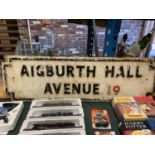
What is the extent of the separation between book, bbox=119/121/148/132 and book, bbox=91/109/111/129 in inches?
2.1

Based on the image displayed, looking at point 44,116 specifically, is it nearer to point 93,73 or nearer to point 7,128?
point 7,128

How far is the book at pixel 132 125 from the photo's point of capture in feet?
2.07

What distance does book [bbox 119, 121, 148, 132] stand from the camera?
0.63 metres

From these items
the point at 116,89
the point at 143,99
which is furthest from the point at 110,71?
the point at 143,99

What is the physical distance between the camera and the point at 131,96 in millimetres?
843

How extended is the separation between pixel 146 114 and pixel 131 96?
0.15 m

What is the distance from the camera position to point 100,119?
2.37ft

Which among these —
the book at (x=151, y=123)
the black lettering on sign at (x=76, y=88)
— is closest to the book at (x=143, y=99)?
the book at (x=151, y=123)

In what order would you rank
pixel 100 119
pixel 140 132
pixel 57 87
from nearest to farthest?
pixel 140 132 < pixel 100 119 < pixel 57 87

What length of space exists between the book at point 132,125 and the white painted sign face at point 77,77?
203 mm

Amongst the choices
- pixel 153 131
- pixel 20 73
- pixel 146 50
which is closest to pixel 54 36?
pixel 146 50

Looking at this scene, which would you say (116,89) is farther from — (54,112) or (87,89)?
(54,112)

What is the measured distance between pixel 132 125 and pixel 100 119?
0.13 meters

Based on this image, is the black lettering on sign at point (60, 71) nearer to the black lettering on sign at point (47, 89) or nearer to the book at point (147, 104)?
the black lettering on sign at point (47, 89)
